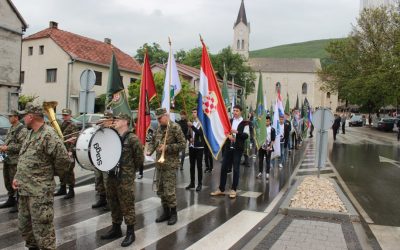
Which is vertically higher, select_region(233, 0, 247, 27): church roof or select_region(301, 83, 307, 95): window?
select_region(233, 0, 247, 27): church roof

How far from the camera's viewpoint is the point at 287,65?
11888cm

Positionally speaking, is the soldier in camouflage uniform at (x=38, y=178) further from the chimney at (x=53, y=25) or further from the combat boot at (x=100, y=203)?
the chimney at (x=53, y=25)

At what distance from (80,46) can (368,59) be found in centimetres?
2845

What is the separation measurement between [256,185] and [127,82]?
111ft

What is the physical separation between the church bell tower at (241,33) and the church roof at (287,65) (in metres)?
4.98

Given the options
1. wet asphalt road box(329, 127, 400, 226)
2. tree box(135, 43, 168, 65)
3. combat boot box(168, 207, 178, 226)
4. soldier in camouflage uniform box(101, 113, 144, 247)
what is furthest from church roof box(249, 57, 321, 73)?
soldier in camouflage uniform box(101, 113, 144, 247)

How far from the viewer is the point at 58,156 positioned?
4910 millimetres

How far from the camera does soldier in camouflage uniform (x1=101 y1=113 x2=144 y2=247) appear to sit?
6.01 meters

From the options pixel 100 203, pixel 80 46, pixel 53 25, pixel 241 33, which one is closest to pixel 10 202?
pixel 100 203

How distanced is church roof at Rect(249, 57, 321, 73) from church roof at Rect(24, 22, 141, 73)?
76.6 metres

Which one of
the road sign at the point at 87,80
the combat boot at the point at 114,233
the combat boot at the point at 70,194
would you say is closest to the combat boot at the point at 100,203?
the combat boot at the point at 70,194

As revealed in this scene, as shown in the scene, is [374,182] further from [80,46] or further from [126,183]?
[80,46]

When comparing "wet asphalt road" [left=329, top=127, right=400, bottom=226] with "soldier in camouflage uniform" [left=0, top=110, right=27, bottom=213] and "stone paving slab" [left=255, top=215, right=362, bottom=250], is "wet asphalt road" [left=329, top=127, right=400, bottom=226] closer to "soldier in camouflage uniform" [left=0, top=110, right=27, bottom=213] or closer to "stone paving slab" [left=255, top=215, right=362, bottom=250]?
"stone paving slab" [left=255, top=215, right=362, bottom=250]

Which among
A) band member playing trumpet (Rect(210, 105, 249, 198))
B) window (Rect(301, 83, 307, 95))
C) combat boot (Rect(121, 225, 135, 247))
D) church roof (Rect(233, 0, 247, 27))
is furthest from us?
church roof (Rect(233, 0, 247, 27))
